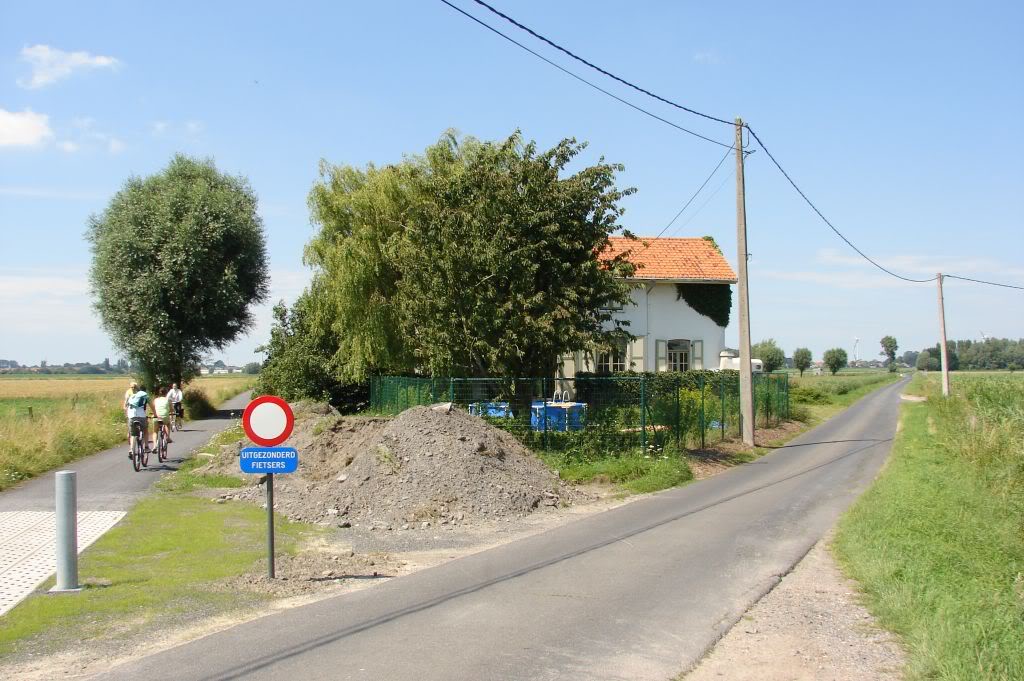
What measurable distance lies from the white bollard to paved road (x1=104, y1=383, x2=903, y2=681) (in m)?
2.36

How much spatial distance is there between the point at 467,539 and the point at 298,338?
2409 cm

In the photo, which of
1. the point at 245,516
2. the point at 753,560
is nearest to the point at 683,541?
the point at 753,560

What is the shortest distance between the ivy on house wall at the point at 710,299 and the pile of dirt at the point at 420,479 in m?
25.7

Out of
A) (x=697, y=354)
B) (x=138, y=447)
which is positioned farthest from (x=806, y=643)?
(x=697, y=354)

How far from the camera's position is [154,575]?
8.69 meters

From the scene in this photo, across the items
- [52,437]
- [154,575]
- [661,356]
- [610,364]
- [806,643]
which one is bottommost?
[806,643]

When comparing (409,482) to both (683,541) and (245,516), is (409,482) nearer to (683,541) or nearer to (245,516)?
(245,516)

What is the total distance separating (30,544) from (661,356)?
107ft

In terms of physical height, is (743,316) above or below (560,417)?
above

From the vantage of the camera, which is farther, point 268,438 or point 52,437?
point 52,437

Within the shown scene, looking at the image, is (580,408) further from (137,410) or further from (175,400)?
(175,400)

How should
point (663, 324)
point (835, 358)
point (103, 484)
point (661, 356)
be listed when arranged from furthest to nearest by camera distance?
point (835, 358) → point (663, 324) → point (661, 356) → point (103, 484)

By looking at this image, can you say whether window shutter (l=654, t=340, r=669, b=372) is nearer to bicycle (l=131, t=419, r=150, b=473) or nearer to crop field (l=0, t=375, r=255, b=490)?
crop field (l=0, t=375, r=255, b=490)

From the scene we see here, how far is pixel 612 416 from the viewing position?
18.0 m
